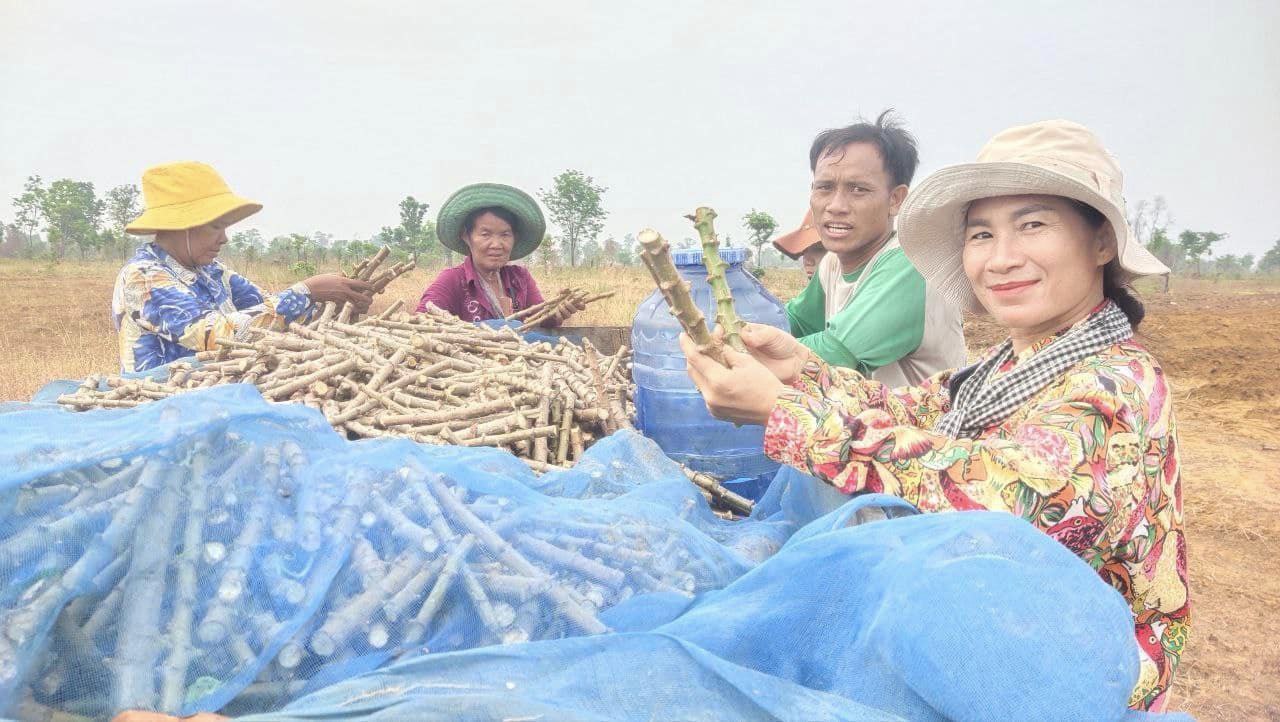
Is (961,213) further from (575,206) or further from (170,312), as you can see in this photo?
(575,206)

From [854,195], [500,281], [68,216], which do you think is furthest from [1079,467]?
[68,216]

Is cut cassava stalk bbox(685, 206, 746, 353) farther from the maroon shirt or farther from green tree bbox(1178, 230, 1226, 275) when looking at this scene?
green tree bbox(1178, 230, 1226, 275)

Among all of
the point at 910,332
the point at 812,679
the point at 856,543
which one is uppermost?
the point at 910,332

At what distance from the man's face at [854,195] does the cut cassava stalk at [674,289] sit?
Result: 1.54 metres

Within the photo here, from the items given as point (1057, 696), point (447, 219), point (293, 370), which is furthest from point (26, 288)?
point (1057, 696)

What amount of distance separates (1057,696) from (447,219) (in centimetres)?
456

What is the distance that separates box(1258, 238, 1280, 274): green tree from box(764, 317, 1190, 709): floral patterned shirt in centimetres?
7705

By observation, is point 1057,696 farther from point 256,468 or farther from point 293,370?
point 293,370

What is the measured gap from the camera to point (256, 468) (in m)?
1.36

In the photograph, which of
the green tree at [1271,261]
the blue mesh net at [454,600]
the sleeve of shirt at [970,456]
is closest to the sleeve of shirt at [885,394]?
the sleeve of shirt at [970,456]

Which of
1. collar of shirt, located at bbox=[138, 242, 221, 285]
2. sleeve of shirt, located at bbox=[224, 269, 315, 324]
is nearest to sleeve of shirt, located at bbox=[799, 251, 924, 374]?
sleeve of shirt, located at bbox=[224, 269, 315, 324]

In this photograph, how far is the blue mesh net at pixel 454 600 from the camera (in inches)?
38.0

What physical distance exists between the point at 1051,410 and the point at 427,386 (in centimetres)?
219

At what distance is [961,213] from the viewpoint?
1.82 meters
